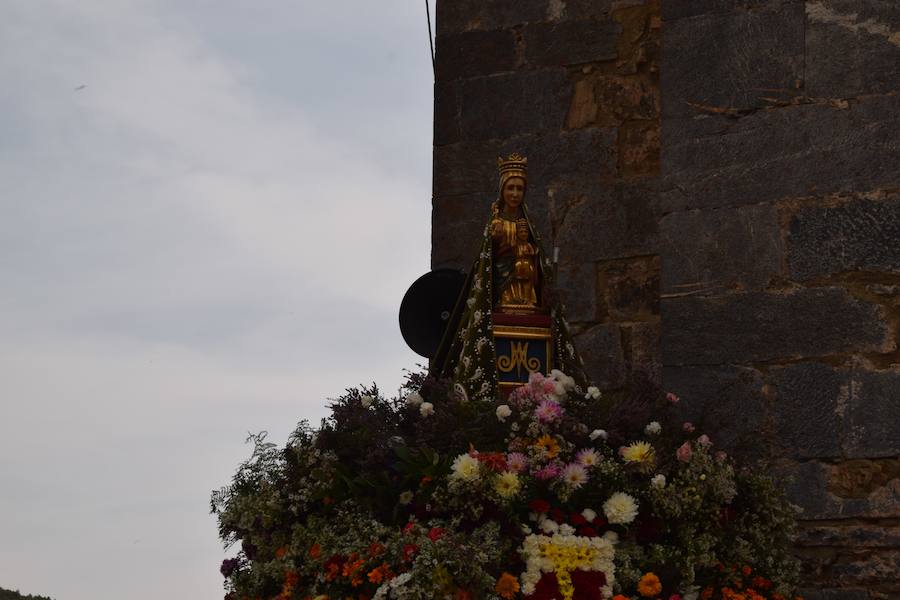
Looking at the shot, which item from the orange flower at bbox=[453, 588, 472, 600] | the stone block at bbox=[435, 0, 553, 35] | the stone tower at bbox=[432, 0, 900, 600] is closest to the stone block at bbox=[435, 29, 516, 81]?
the stone block at bbox=[435, 0, 553, 35]

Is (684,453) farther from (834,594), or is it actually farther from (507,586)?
(834,594)

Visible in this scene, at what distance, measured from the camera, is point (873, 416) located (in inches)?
262

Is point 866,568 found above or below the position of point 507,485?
below

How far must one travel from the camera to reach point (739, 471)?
5977mm

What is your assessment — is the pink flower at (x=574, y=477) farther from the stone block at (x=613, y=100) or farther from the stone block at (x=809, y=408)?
the stone block at (x=613, y=100)

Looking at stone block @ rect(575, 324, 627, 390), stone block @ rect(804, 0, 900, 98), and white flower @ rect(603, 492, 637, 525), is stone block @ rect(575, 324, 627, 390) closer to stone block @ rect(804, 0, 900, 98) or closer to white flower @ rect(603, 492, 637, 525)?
stone block @ rect(804, 0, 900, 98)

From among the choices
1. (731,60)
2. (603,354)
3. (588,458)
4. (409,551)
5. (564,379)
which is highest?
(731,60)

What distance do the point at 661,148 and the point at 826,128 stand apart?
0.79 metres

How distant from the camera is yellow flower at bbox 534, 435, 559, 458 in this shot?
5637mm

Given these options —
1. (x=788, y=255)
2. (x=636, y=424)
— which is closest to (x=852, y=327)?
(x=788, y=255)

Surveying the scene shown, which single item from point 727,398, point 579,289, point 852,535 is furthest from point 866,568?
point 579,289

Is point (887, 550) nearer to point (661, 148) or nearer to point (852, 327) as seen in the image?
point (852, 327)

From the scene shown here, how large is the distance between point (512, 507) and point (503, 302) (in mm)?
1288

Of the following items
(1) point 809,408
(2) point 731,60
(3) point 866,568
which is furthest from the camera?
(2) point 731,60
